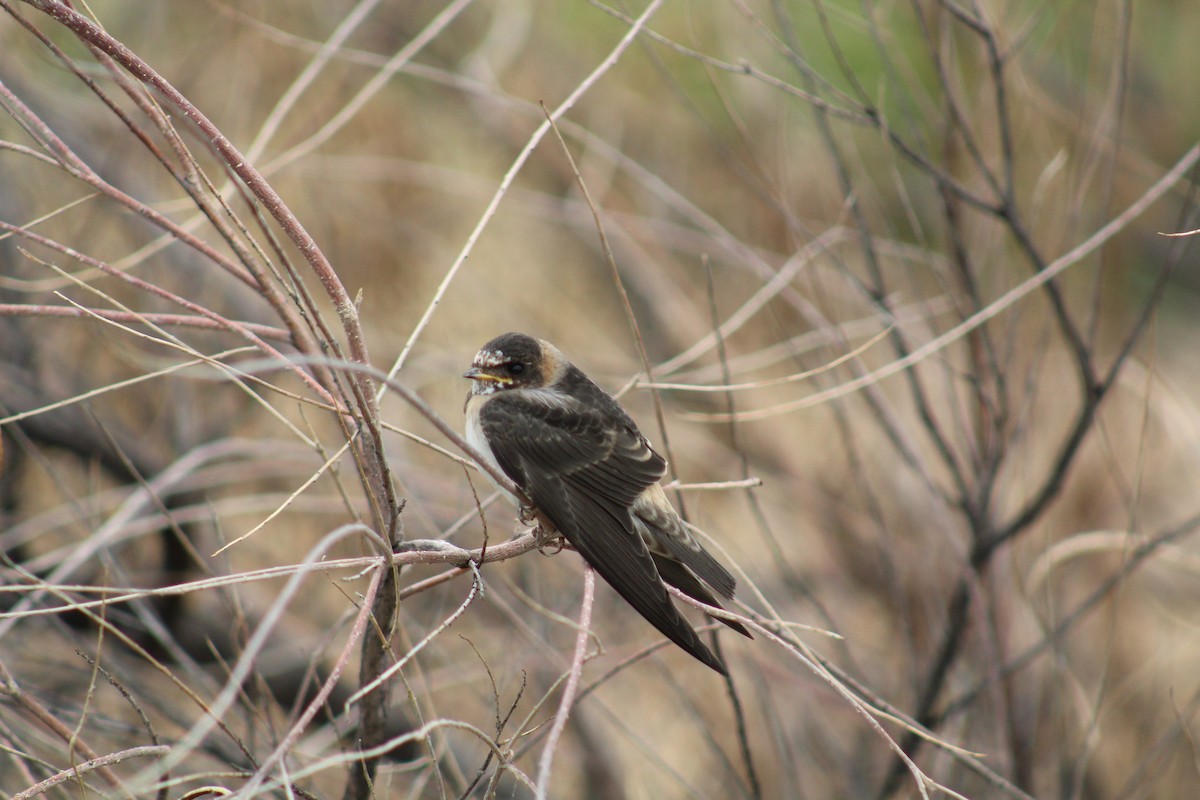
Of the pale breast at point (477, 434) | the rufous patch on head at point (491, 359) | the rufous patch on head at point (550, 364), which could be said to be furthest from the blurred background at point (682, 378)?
the rufous patch on head at point (550, 364)

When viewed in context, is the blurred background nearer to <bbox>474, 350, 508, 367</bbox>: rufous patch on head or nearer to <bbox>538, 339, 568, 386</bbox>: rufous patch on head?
<bbox>474, 350, 508, 367</bbox>: rufous patch on head

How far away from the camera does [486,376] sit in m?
3.62

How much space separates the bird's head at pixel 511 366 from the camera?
144 inches

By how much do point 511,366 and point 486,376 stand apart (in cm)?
11

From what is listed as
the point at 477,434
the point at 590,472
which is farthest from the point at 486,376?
the point at 590,472

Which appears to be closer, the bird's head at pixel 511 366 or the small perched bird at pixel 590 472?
the small perched bird at pixel 590 472

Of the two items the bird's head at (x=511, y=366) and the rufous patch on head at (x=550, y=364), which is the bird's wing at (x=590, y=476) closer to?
the bird's head at (x=511, y=366)

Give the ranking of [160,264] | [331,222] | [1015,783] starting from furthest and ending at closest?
[331,222], [160,264], [1015,783]

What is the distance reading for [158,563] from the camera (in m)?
4.83

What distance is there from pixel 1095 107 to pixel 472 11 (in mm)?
3980

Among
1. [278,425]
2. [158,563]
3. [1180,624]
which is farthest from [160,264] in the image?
[1180,624]

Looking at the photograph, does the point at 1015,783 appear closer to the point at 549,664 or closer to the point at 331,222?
the point at 549,664

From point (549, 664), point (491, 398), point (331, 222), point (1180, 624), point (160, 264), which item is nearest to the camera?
point (491, 398)

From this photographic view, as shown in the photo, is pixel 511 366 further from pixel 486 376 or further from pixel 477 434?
pixel 477 434
